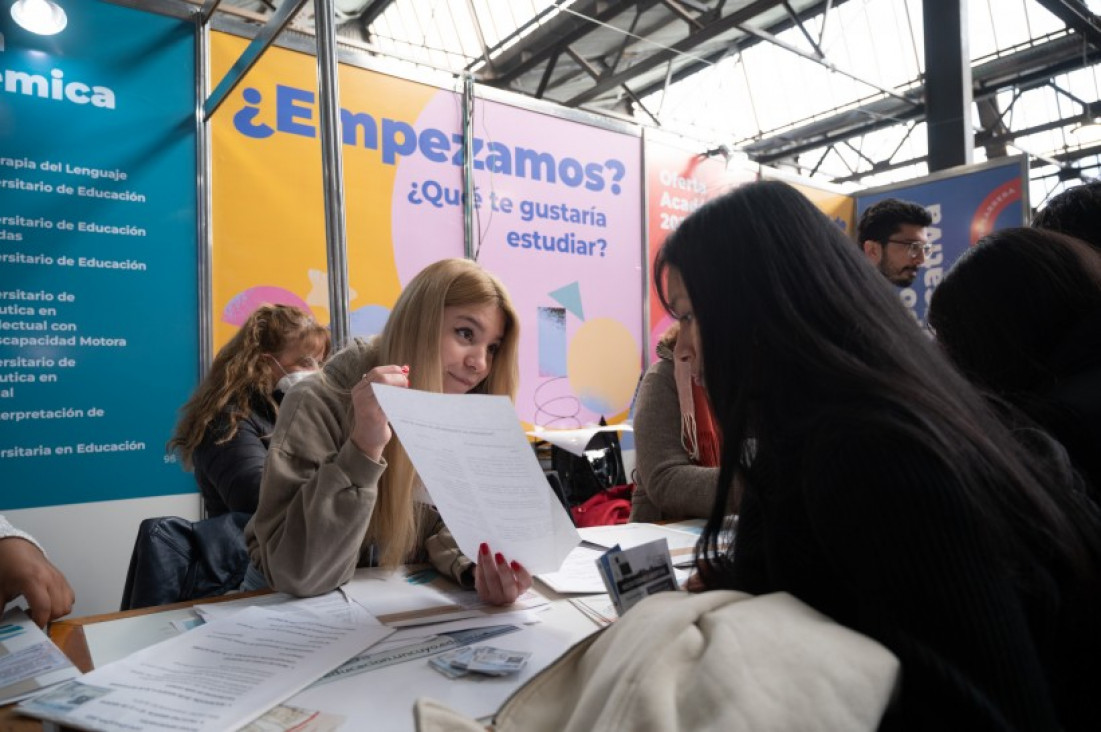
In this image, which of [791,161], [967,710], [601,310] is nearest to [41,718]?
[967,710]

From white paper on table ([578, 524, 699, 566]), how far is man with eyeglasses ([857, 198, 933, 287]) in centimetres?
189

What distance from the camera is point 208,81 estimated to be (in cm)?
252

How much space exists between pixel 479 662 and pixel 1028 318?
1.07 m

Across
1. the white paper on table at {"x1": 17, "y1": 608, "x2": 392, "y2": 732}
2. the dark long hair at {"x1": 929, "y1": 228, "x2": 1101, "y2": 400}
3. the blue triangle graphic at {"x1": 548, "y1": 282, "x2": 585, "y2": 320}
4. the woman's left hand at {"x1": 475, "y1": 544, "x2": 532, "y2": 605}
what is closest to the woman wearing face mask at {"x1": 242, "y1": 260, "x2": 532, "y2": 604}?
the woman's left hand at {"x1": 475, "y1": 544, "x2": 532, "y2": 605}

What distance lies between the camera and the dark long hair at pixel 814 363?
0.60 metres

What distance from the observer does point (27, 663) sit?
0.81 meters

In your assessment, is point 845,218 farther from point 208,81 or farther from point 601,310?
point 208,81

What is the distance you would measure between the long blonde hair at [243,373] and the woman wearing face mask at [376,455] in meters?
0.88

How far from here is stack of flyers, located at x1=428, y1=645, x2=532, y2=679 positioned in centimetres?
79

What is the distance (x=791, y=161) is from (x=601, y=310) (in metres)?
9.21

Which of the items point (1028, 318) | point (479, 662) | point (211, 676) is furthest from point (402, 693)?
point (1028, 318)

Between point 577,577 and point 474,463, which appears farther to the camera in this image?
point 577,577

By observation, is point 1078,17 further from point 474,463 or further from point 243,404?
point 474,463

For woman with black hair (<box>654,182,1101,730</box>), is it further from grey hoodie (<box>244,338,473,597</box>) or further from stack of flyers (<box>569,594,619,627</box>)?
grey hoodie (<box>244,338,473,597</box>)
